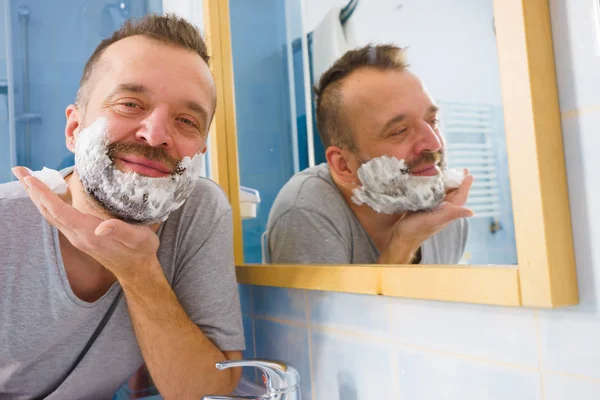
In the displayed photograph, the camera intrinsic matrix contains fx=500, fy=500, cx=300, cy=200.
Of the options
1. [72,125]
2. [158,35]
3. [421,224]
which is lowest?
[421,224]

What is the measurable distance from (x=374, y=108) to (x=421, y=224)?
8.3 inches

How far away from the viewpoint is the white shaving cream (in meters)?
0.71

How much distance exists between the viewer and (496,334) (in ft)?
1.95

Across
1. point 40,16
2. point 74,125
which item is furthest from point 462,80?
point 40,16

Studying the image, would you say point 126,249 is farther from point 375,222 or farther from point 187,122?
point 375,222

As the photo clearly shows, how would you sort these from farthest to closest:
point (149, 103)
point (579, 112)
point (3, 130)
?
point (3, 130) → point (149, 103) → point (579, 112)

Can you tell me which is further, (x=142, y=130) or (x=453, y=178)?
(x=142, y=130)

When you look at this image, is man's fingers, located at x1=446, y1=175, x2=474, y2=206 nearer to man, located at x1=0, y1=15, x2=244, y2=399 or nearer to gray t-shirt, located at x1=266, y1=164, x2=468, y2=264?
gray t-shirt, located at x1=266, y1=164, x2=468, y2=264

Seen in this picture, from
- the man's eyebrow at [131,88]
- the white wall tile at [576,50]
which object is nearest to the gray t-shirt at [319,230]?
the white wall tile at [576,50]

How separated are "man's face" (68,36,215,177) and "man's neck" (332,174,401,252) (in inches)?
11.5

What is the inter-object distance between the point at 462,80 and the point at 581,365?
0.36m

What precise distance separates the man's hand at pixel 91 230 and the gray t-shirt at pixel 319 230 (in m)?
0.29

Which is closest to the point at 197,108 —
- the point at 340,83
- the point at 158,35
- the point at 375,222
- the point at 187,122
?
the point at 187,122

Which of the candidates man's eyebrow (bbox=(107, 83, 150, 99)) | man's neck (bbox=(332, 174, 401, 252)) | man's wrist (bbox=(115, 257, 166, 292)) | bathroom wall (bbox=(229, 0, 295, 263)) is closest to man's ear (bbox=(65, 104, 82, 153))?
man's eyebrow (bbox=(107, 83, 150, 99))
